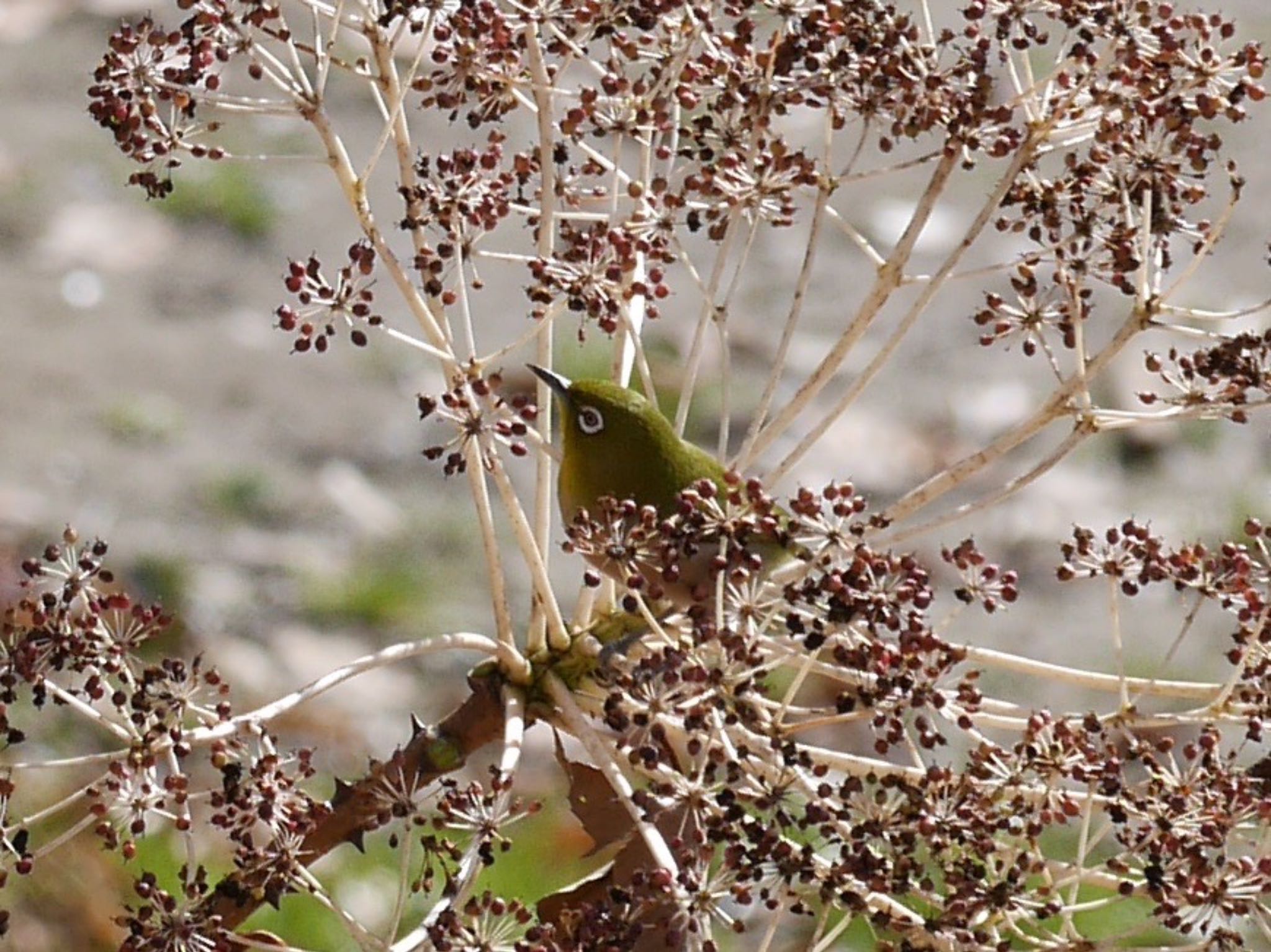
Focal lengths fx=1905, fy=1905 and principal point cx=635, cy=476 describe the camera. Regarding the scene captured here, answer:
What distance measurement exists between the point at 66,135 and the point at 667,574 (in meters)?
4.88

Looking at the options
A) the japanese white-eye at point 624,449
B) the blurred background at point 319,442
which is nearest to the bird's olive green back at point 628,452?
the japanese white-eye at point 624,449

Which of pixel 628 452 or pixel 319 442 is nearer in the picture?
pixel 628 452

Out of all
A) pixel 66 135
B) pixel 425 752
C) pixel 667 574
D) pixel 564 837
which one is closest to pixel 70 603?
pixel 425 752

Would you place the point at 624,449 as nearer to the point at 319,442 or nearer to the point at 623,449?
the point at 623,449

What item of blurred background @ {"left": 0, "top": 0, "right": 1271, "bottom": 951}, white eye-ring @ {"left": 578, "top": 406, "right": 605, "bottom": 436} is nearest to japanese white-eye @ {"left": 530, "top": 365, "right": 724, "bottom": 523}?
white eye-ring @ {"left": 578, "top": 406, "right": 605, "bottom": 436}

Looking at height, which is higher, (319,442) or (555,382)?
(555,382)

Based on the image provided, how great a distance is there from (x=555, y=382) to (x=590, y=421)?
6cm

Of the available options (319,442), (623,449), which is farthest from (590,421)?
(319,442)

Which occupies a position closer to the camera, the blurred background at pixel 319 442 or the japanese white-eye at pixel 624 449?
the japanese white-eye at pixel 624 449

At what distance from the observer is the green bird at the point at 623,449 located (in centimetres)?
196

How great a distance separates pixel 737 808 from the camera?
1469mm

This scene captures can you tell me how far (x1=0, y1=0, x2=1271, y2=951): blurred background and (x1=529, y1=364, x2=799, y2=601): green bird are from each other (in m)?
1.89

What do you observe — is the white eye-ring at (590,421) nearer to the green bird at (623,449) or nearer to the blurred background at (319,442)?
the green bird at (623,449)

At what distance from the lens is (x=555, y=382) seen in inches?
77.0
